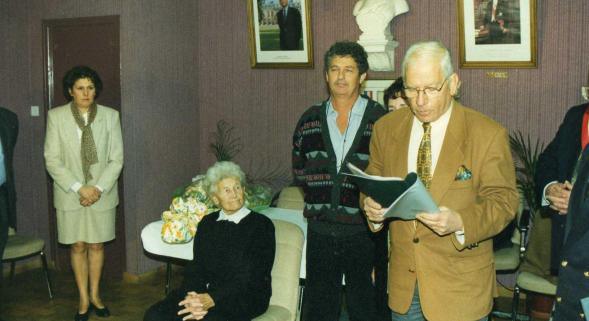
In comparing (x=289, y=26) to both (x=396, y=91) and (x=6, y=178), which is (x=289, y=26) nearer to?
(x=396, y=91)

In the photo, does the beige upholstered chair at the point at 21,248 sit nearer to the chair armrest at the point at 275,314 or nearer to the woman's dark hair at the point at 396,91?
the chair armrest at the point at 275,314

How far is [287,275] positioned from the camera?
3.12 m

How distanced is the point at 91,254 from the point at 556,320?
11.5 feet

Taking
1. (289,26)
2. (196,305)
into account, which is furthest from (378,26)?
(196,305)

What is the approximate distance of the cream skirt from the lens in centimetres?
452

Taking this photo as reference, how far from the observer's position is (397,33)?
16.8 ft

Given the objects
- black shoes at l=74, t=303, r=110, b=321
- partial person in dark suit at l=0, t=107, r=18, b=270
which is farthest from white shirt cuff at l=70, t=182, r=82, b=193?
black shoes at l=74, t=303, r=110, b=321

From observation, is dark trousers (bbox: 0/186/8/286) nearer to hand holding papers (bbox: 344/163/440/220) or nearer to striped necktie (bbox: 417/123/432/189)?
hand holding papers (bbox: 344/163/440/220)

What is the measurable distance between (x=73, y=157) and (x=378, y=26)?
2.39 m

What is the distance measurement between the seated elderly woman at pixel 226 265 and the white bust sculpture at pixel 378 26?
1988 mm

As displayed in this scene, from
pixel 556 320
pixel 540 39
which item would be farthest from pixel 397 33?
pixel 556 320

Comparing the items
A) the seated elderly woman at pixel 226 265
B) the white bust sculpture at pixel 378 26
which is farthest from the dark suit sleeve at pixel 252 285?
the white bust sculpture at pixel 378 26

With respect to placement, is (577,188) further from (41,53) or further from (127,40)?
(41,53)

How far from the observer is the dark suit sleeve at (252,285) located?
299 centimetres
